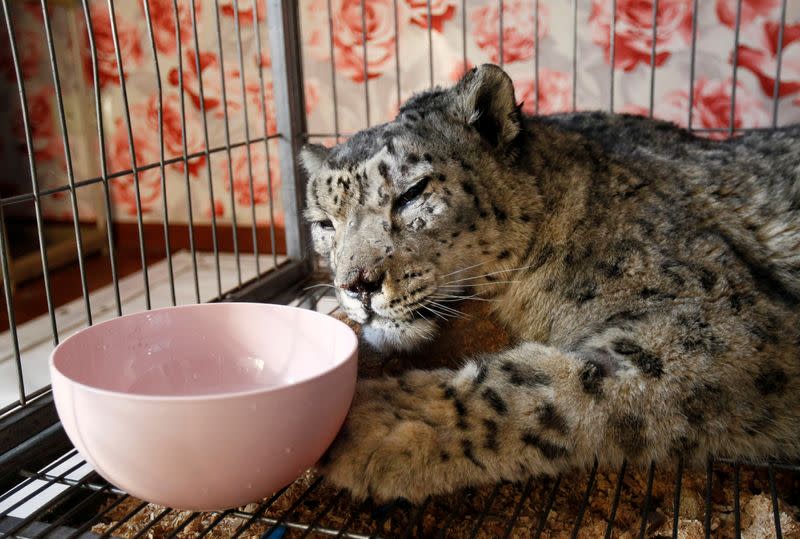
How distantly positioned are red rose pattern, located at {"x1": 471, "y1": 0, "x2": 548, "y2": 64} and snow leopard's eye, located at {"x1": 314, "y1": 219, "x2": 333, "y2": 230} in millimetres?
1619

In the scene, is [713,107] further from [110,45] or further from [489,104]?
[110,45]

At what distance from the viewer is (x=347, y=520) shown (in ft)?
3.29

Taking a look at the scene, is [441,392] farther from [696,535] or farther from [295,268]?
[295,268]

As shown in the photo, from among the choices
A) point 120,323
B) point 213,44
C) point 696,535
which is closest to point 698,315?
point 696,535

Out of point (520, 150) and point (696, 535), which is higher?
point (520, 150)

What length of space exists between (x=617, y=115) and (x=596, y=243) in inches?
19.4

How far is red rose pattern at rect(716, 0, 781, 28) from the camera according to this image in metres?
2.52

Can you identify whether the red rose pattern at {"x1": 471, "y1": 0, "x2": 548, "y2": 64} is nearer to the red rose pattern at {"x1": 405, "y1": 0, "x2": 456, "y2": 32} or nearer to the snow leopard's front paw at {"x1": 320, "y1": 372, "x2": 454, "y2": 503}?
the red rose pattern at {"x1": 405, "y1": 0, "x2": 456, "y2": 32}

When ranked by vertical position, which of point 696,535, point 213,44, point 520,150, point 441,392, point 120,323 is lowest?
point 696,535

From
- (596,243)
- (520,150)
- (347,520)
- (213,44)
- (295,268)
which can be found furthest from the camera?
(213,44)

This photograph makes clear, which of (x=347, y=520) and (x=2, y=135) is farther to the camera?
(x=2, y=135)

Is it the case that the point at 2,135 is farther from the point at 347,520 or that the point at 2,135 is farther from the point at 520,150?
the point at 347,520

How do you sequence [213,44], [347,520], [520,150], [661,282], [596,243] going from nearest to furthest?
1. [347,520]
2. [661,282]
3. [596,243]
4. [520,150]
5. [213,44]

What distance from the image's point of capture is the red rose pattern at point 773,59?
99.0 inches
